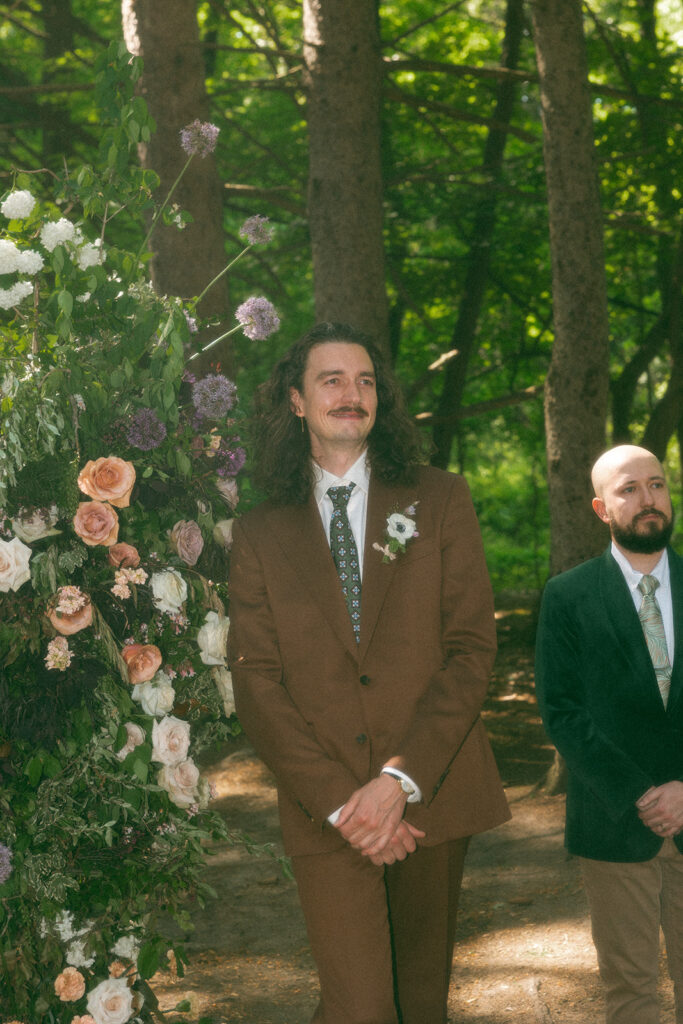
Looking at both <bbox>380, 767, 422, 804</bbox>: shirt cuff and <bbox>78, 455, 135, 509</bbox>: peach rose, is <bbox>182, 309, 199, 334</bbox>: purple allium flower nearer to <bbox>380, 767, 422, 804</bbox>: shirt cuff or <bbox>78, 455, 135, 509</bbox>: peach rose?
<bbox>78, 455, 135, 509</bbox>: peach rose

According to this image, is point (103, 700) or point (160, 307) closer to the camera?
point (103, 700)

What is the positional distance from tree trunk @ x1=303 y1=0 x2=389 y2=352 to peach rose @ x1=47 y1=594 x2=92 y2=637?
379 centimetres

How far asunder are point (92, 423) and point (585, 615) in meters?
1.59

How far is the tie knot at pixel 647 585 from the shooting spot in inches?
136

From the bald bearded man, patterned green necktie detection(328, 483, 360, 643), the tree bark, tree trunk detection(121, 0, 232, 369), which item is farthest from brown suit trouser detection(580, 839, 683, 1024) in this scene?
the tree bark

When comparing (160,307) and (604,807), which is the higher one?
(160,307)

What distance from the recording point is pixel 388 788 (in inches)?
117

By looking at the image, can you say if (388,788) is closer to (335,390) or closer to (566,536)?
(335,390)

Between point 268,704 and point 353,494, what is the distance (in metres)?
0.70

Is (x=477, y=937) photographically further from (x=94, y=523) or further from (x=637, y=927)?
(x=94, y=523)

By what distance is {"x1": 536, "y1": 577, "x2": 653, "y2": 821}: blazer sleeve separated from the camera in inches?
131

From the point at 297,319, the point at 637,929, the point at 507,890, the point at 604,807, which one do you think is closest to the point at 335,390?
the point at 604,807

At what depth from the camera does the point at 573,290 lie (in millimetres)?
6789

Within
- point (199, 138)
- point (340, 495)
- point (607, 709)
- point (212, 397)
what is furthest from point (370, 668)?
point (199, 138)
